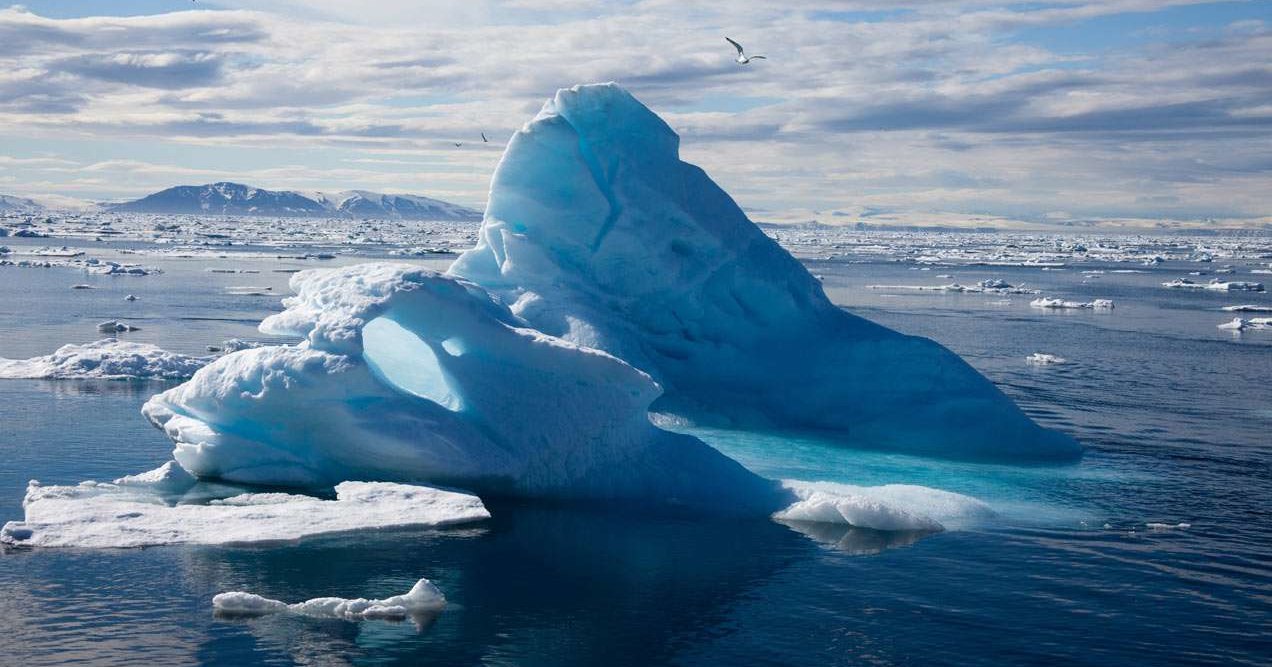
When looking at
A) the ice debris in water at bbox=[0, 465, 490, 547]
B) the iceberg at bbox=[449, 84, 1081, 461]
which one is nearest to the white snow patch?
the ice debris in water at bbox=[0, 465, 490, 547]

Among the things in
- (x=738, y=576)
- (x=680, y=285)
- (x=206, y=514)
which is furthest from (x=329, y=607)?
(x=680, y=285)

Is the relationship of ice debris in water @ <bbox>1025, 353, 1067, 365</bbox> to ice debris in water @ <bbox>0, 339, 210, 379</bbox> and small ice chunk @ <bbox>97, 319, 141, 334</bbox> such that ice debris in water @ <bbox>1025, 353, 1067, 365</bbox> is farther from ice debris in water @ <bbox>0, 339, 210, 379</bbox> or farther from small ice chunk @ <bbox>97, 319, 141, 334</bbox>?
small ice chunk @ <bbox>97, 319, 141, 334</bbox>

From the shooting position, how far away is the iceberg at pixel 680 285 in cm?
2239

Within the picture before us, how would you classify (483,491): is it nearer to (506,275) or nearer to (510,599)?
(510,599)

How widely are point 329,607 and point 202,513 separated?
3.96m

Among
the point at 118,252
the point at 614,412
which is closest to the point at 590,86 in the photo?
the point at 614,412

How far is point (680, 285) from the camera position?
917 inches

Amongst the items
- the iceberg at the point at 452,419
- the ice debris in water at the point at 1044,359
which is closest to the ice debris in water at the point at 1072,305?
the ice debris in water at the point at 1044,359

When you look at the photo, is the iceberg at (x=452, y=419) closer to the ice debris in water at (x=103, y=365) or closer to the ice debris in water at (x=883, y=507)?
the ice debris in water at (x=883, y=507)

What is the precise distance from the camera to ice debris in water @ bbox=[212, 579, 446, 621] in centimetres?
1218

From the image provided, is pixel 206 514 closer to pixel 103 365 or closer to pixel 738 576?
pixel 738 576

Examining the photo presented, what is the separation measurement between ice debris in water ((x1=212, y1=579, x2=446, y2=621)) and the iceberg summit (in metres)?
2.69

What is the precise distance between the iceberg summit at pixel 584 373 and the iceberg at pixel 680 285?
0.13 feet

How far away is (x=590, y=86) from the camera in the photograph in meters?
23.5
